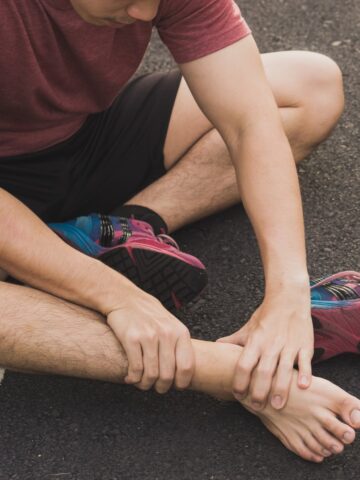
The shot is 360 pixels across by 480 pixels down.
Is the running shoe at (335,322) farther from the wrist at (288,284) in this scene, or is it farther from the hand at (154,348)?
the hand at (154,348)

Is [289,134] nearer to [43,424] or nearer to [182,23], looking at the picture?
[182,23]

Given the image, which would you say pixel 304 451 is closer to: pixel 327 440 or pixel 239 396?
pixel 327 440

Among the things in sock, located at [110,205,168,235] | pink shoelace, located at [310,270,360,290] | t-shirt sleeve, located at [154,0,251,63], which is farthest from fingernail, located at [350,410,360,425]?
t-shirt sleeve, located at [154,0,251,63]

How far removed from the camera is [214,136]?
3023 mm

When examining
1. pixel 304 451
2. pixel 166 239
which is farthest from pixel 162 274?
pixel 304 451

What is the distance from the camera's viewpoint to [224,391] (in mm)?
2381

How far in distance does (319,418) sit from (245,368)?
0.21m

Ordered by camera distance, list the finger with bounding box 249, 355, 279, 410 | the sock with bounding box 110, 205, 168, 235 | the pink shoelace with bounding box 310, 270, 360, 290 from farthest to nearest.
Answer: the sock with bounding box 110, 205, 168, 235
the pink shoelace with bounding box 310, 270, 360, 290
the finger with bounding box 249, 355, 279, 410

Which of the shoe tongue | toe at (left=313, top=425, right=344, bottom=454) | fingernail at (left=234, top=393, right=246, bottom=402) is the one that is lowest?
toe at (left=313, top=425, right=344, bottom=454)

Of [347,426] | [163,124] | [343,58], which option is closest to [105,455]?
[347,426]

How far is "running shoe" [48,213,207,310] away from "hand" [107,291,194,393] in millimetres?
263

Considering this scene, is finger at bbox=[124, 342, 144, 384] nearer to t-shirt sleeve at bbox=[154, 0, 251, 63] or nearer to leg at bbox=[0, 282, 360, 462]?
leg at bbox=[0, 282, 360, 462]

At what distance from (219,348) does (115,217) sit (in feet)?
2.12

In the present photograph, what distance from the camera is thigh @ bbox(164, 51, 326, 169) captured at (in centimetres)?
302
